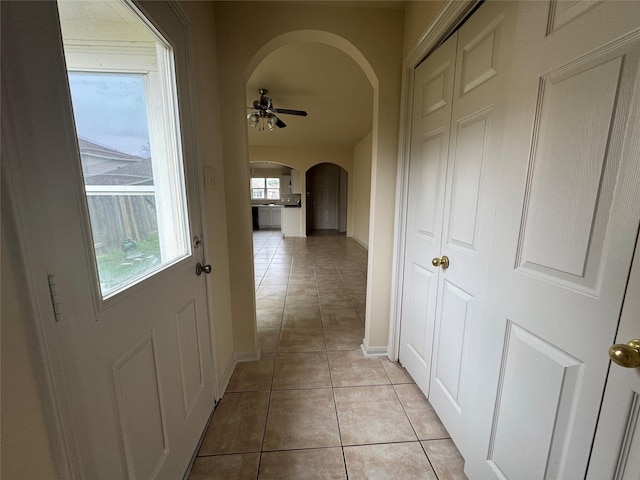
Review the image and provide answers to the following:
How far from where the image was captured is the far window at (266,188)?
34.1 ft

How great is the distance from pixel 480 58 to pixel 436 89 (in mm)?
332

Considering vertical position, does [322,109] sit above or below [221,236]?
above

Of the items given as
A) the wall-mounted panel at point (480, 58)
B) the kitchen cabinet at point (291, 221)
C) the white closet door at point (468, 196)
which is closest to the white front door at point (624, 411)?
the white closet door at point (468, 196)

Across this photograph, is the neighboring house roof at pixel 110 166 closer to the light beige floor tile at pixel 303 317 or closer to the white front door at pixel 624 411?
the white front door at pixel 624 411

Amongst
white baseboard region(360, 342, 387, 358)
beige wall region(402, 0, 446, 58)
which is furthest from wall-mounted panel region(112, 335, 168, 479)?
beige wall region(402, 0, 446, 58)

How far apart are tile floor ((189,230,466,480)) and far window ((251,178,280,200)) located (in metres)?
8.50

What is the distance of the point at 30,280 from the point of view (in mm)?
507

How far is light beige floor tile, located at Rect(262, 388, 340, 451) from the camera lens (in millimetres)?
1313

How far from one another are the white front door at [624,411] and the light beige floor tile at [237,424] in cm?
133

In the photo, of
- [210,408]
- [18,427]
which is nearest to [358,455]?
[210,408]

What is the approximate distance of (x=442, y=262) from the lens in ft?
4.40

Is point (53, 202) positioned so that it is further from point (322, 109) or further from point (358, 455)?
point (322, 109)

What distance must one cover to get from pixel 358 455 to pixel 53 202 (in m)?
1.55

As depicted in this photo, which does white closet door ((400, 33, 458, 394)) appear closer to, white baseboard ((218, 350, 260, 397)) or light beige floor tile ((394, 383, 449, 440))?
light beige floor tile ((394, 383, 449, 440))
